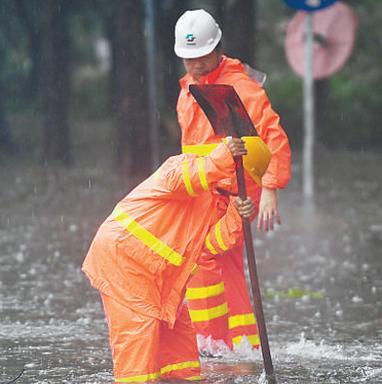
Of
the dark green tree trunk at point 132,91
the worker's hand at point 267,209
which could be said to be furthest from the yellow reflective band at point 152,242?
the dark green tree trunk at point 132,91

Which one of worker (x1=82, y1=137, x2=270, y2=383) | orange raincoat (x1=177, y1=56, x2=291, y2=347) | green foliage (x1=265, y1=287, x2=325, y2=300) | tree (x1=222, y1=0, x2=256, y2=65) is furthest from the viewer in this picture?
tree (x1=222, y1=0, x2=256, y2=65)

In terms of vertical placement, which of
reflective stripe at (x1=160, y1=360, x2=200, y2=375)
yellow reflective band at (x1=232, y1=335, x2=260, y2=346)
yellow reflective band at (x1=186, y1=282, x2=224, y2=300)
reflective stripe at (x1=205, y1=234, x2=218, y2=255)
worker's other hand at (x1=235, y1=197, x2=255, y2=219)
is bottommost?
yellow reflective band at (x1=232, y1=335, x2=260, y2=346)

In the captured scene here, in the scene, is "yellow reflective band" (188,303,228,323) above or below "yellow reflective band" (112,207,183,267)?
below

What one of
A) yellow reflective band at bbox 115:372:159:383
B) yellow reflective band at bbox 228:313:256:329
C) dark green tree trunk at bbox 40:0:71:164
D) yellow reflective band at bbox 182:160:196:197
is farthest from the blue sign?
yellow reflective band at bbox 115:372:159:383

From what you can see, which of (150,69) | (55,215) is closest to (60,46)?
(150,69)

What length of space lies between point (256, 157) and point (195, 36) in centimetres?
84

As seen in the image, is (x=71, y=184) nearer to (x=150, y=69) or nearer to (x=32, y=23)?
(x=150, y=69)

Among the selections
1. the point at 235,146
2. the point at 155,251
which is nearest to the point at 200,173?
the point at 235,146

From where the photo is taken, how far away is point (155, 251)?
635cm

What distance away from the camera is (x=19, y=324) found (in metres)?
8.66

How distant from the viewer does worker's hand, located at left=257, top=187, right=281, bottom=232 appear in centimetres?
693

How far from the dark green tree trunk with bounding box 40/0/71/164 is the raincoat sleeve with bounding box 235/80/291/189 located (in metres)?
17.5

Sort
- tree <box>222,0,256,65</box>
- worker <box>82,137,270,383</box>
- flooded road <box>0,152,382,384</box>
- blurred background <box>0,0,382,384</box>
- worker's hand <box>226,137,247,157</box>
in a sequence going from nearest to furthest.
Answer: worker's hand <box>226,137,247,157</box>
worker <box>82,137,270,383</box>
flooded road <box>0,152,382,384</box>
blurred background <box>0,0,382,384</box>
tree <box>222,0,256,65</box>

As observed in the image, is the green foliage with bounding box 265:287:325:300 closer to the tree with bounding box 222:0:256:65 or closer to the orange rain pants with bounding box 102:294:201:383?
the orange rain pants with bounding box 102:294:201:383
